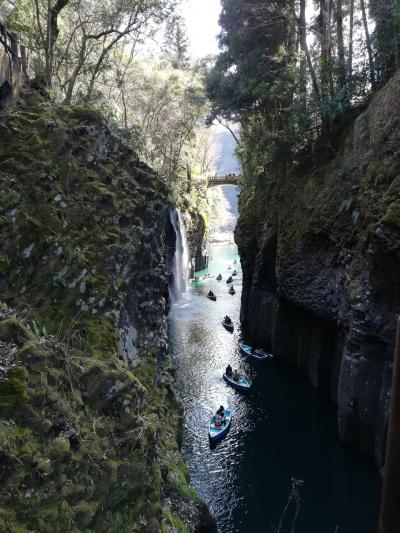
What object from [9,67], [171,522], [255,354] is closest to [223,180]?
[255,354]

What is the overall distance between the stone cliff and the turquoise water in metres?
4.07

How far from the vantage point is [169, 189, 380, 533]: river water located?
1441cm

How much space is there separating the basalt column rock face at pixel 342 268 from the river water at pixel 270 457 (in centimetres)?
126

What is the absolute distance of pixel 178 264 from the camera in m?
46.9

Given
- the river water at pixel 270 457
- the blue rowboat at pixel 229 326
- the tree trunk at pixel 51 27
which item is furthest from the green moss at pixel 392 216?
the blue rowboat at pixel 229 326

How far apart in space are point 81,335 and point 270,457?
12.4 meters

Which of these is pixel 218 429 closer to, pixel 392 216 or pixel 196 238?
pixel 392 216

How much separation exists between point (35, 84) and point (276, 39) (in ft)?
72.0

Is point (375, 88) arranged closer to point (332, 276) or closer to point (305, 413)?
point (332, 276)

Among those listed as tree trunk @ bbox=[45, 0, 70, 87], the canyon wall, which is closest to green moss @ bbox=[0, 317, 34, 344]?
the canyon wall

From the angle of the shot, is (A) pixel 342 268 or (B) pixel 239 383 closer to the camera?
(A) pixel 342 268

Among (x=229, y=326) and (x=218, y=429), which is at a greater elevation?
(x=229, y=326)

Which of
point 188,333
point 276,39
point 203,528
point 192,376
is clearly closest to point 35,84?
point 203,528

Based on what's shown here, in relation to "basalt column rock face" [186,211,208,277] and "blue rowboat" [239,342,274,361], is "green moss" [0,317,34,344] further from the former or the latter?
"basalt column rock face" [186,211,208,277]
